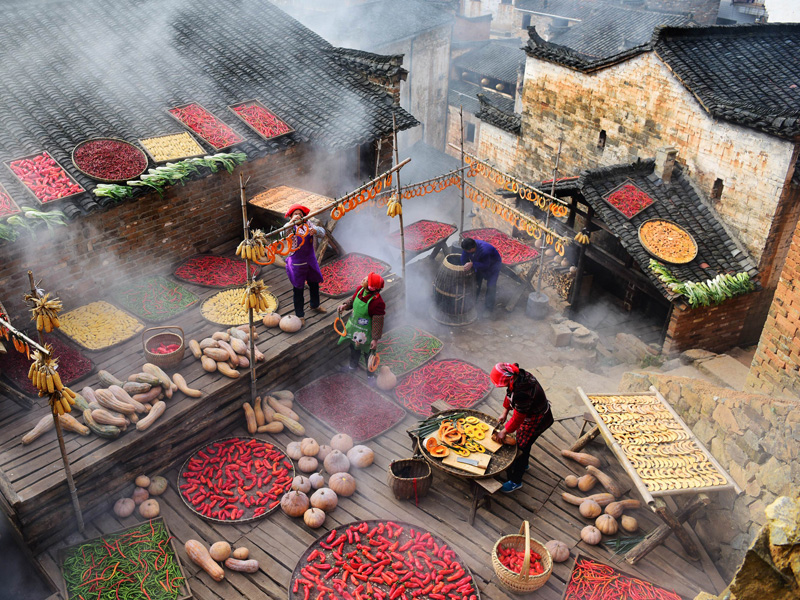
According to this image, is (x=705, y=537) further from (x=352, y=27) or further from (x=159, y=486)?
(x=352, y=27)

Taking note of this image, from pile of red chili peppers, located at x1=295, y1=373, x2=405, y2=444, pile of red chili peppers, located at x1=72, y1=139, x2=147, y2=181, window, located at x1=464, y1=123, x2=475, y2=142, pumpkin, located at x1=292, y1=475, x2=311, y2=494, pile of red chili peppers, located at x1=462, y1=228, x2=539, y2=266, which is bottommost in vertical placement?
window, located at x1=464, y1=123, x2=475, y2=142

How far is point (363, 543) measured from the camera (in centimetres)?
779

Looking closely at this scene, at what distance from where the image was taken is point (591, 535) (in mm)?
7949

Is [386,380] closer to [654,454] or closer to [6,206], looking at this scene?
[654,454]

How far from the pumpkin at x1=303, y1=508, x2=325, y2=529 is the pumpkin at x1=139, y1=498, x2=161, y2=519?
1884mm

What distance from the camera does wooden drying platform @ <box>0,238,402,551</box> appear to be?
746 centimetres

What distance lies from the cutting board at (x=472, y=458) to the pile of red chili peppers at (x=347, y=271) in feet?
14.3

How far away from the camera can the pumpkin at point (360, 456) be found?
29.2ft

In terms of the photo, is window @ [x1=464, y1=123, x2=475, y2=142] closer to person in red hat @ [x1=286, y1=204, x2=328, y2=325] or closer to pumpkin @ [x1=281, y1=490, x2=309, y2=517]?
person in red hat @ [x1=286, y1=204, x2=328, y2=325]

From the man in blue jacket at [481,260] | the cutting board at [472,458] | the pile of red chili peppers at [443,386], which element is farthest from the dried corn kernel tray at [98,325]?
the man in blue jacket at [481,260]

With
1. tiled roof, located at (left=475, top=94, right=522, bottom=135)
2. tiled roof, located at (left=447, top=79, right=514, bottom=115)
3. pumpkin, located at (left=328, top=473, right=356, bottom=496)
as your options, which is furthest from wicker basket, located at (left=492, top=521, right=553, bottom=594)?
tiled roof, located at (left=447, top=79, right=514, bottom=115)

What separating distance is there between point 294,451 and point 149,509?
6.51 ft

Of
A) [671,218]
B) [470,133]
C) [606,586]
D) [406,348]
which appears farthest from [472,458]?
[470,133]

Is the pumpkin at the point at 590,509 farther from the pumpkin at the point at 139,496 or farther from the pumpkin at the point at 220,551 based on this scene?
the pumpkin at the point at 139,496
